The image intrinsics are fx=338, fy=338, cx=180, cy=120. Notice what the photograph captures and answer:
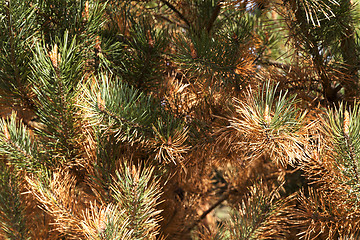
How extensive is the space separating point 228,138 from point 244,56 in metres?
0.14

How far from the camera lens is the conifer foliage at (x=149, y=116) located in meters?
0.48

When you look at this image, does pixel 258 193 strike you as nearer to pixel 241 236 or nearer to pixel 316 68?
pixel 241 236

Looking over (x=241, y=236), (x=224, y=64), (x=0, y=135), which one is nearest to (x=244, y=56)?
(x=224, y=64)

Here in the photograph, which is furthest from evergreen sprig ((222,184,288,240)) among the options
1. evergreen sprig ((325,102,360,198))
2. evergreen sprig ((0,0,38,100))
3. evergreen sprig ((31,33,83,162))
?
evergreen sprig ((0,0,38,100))

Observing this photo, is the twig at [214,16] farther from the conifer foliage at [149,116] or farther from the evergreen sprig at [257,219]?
the evergreen sprig at [257,219]

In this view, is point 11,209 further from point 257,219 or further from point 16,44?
point 257,219

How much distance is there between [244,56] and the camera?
57cm

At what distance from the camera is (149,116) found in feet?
1.74

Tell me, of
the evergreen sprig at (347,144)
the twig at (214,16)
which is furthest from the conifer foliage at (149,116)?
the twig at (214,16)

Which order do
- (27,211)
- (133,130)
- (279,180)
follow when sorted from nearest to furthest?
1. (133,130)
2. (27,211)
3. (279,180)

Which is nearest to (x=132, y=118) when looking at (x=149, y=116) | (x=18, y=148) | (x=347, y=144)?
(x=149, y=116)

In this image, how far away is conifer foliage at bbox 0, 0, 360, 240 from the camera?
19.0 inches

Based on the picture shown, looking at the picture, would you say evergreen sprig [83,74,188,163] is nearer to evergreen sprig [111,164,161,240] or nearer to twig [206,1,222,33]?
evergreen sprig [111,164,161,240]

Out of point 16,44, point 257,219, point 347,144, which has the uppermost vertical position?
point 16,44
